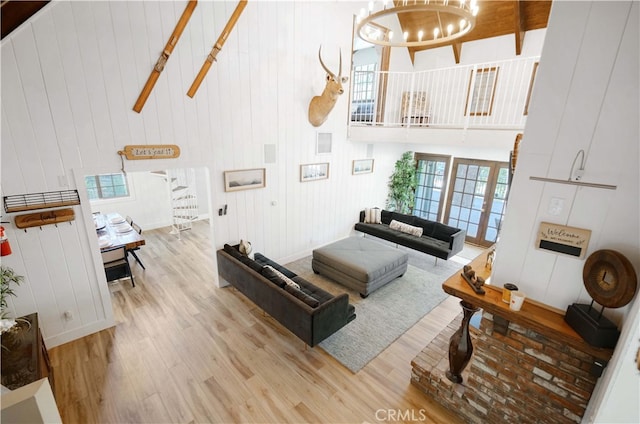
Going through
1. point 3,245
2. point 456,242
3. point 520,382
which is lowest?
point 456,242

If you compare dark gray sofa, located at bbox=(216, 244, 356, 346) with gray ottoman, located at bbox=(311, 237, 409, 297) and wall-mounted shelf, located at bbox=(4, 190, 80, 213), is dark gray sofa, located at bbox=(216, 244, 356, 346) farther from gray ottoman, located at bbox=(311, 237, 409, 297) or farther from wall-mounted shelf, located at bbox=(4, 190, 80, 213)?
wall-mounted shelf, located at bbox=(4, 190, 80, 213)

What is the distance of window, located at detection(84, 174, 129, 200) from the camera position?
680 cm

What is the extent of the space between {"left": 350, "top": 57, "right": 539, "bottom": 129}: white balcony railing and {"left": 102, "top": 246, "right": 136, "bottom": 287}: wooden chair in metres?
5.04

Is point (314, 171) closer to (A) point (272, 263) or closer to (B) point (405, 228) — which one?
(A) point (272, 263)

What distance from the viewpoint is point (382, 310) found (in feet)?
14.6

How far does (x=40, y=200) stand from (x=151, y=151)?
125 cm

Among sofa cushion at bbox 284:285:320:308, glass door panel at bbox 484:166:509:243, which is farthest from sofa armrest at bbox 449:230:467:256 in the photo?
sofa cushion at bbox 284:285:320:308

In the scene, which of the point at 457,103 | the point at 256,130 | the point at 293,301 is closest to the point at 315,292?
the point at 293,301

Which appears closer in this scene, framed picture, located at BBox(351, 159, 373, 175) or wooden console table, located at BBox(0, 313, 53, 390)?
wooden console table, located at BBox(0, 313, 53, 390)

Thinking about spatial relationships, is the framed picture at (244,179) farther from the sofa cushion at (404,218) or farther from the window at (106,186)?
the window at (106,186)

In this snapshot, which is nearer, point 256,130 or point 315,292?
point 315,292

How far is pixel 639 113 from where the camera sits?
163cm

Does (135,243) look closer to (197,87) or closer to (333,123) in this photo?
(197,87)

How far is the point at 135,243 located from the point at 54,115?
7.55 feet
